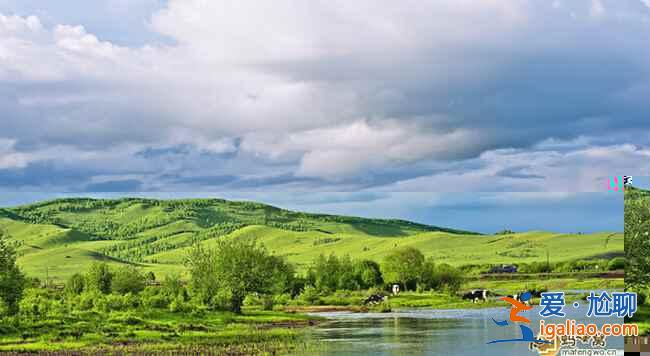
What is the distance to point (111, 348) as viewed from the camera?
71.0 m

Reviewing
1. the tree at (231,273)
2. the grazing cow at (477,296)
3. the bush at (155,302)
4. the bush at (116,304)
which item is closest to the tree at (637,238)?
the bush at (155,302)

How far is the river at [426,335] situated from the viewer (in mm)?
67250

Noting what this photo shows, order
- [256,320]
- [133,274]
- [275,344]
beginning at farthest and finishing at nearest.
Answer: [133,274]
[256,320]
[275,344]

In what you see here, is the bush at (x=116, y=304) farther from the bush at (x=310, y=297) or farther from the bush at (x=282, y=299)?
the bush at (x=310, y=297)

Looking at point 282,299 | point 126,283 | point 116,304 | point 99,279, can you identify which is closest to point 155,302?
point 116,304

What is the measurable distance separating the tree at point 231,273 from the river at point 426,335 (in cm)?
1454

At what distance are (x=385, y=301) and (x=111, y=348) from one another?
320ft

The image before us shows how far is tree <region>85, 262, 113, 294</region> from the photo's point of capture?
15912cm

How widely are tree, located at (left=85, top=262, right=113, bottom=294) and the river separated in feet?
201

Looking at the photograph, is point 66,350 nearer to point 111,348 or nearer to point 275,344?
point 111,348

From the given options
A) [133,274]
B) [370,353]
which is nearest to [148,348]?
[370,353]

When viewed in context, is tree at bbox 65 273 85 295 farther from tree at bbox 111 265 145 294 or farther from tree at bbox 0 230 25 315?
tree at bbox 0 230 25 315

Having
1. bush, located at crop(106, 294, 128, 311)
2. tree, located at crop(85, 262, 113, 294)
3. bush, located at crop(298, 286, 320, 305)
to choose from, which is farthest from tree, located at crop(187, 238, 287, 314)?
bush, located at crop(298, 286, 320, 305)

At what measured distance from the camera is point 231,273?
122625mm
